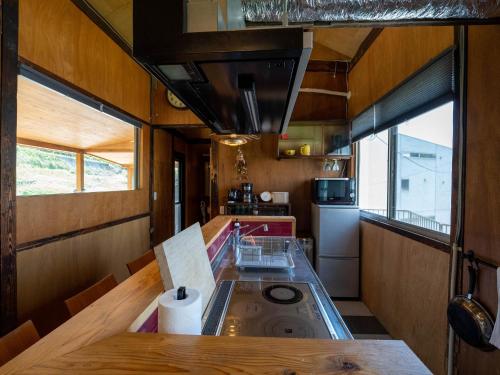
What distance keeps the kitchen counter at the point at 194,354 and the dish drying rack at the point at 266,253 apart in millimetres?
989

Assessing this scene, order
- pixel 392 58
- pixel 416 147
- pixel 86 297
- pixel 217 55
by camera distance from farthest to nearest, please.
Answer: pixel 392 58
pixel 416 147
pixel 86 297
pixel 217 55

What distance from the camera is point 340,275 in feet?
9.80

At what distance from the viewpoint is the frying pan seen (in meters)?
1.24

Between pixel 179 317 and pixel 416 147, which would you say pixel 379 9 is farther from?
pixel 179 317

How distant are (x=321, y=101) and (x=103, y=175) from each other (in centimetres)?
316

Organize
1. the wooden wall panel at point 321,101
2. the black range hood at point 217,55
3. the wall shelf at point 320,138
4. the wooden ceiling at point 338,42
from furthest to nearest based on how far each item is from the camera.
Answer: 1. the wooden wall panel at point 321,101
2. the wall shelf at point 320,138
3. the wooden ceiling at point 338,42
4. the black range hood at point 217,55

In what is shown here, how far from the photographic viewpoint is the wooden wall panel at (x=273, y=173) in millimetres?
3732

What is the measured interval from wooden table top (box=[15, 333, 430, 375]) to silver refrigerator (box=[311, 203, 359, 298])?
8.32 ft

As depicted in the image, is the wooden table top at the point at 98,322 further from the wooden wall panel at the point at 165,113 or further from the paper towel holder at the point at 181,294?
the wooden wall panel at the point at 165,113

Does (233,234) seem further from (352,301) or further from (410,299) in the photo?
(352,301)

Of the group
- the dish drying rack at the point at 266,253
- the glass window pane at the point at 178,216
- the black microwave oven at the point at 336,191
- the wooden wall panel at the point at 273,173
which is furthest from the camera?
the glass window pane at the point at 178,216

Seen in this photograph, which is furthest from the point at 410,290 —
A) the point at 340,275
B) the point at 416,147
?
Answer: the point at 416,147

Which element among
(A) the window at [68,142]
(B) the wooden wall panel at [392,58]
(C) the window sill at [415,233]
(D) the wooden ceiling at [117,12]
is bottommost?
(C) the window sill at [415,233]

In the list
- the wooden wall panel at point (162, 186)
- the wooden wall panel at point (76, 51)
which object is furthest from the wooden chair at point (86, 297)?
the wooden wall panel at point (162, 186)
